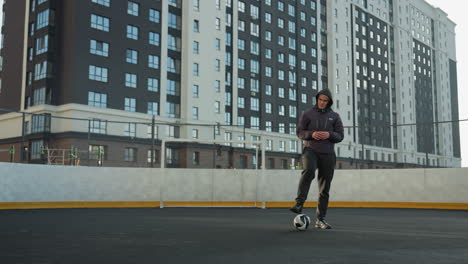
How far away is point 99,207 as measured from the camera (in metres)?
16.5

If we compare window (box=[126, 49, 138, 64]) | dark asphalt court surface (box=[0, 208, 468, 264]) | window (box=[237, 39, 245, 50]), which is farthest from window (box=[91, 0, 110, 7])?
dark asphalt court surface (box=[0, 208, 468, 264])

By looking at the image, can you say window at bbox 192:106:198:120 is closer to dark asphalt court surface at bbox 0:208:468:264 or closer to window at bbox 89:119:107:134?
window at bbox 89:119:107:134

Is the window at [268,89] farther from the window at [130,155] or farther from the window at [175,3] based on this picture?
the window at [130,155]

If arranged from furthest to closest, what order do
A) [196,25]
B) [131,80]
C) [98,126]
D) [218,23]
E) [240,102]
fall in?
1. [240,102]
2. [218,23]
3. [196,25]
4. [131,80]
5. [98,126]

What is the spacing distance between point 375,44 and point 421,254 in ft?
273

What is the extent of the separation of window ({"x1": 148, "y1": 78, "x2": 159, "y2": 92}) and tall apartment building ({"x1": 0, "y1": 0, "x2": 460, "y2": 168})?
0.13 m

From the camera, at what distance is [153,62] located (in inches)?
1937

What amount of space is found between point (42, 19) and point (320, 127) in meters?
45.1

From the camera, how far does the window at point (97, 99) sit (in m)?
43.5

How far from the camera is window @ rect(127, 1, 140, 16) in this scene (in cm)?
4753

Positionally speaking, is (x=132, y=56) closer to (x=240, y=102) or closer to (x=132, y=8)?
(x=132, y=8)

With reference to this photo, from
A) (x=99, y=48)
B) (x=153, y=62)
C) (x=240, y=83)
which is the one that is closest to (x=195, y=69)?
(x=153, y=62)

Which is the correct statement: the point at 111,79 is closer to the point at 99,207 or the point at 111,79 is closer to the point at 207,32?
the point at 207,32

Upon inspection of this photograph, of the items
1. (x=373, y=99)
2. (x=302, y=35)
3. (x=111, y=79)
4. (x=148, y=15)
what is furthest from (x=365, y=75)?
(x=111, y=79)
